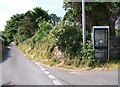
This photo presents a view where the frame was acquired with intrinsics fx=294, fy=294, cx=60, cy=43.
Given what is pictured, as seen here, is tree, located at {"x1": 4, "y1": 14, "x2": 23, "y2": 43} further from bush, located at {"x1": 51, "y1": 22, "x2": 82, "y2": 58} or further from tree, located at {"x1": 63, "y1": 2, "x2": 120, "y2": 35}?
bush, located at {"x1": 51, "y1": 22, "x2": 82, "y2": 58}

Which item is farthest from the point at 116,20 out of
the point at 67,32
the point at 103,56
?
the point at 103,56

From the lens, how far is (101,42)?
17.1 metres

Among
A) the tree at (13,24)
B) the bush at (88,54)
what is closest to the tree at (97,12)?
the bush at (88,54)

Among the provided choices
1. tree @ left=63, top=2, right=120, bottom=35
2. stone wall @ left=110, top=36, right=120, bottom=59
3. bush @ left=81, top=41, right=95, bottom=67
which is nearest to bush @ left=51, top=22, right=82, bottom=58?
bush @ left=81, top=41, right=95, bottom=67

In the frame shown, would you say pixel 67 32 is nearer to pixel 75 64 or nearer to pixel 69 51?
pixel 69 51

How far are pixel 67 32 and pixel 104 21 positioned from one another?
12.3 feet

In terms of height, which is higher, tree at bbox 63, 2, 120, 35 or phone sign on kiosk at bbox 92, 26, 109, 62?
tree at bbox 63, 2, 120, 35

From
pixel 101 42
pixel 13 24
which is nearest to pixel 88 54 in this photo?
pixel 101 42

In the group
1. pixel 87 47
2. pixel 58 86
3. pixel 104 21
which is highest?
pixel 104 21

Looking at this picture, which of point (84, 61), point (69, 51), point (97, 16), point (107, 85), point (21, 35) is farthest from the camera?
point (21, 35)

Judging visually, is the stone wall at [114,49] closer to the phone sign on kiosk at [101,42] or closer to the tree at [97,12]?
the phone sign on kiosk at [101,42]

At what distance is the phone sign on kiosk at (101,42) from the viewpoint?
16781mm

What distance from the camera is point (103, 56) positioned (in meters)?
16.8

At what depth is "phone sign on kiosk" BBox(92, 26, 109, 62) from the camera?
55.1 feet
